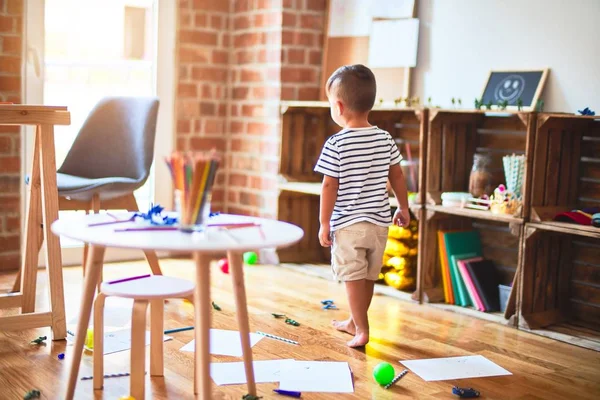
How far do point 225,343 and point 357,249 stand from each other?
0.58 meters

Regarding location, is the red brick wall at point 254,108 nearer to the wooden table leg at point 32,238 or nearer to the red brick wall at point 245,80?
the red brick wall at point 245,80

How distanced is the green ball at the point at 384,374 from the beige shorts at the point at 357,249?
1.50 feet

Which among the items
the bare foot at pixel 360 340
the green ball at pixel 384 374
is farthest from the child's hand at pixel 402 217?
the green ball at pixel 384 374

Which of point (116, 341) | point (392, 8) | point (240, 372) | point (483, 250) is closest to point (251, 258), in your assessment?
point (483, 250)

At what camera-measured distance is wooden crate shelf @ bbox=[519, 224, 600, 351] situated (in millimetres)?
3213

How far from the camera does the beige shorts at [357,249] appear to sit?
2840 mm

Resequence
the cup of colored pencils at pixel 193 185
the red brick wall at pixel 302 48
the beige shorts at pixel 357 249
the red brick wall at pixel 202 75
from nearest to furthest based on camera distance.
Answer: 1. the cup of colored pencils at pixel 193 185
2. the beige shorts at pixel 357 249
3. the red brick wall at pixel 302 48
4. the red brick wall at pixel 202 75

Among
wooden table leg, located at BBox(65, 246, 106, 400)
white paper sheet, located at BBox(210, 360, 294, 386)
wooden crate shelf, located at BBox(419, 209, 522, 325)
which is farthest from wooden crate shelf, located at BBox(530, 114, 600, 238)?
wooden table leg, located at BBox(65, 246, 106, 400)

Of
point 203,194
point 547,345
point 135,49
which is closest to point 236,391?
point 203,194

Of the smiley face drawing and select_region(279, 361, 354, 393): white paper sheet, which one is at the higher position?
the smiley face drawing

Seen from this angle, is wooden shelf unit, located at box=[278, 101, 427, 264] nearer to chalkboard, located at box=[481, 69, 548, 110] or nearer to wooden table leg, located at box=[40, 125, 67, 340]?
chalkboard, located at box=[481, 69, 548, 110]

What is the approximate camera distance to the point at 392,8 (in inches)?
159

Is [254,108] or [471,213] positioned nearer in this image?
[471,213]

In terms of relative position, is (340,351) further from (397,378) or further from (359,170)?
(359,170)
